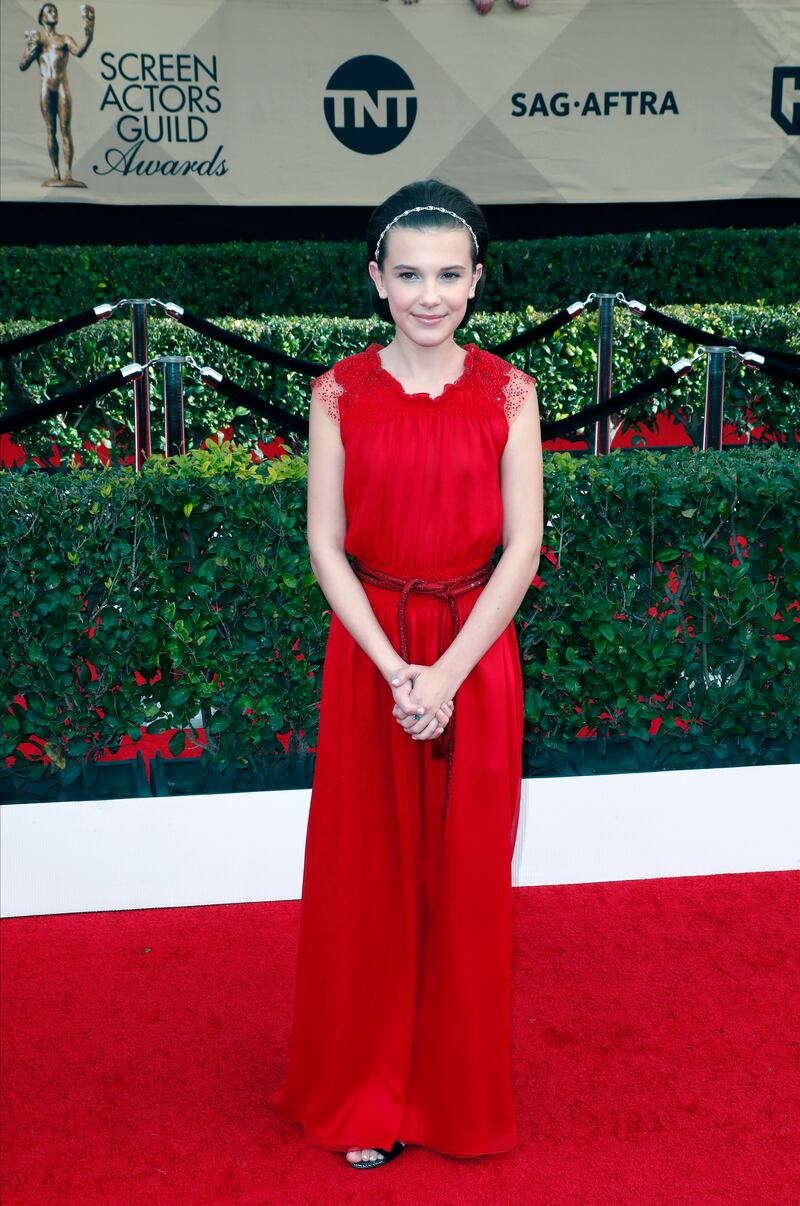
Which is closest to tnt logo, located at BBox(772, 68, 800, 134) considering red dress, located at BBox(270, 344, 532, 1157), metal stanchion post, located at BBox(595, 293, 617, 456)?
metal stanchion post, located at BBox(595, 293, 617, 456)

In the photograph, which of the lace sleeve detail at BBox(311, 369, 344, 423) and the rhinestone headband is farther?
the lace sleeve detail at BBox(311, 369, 344, 423)

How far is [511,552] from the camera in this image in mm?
2355

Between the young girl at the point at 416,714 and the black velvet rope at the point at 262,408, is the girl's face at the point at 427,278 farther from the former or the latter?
the black velvet rope at the point at 262,408

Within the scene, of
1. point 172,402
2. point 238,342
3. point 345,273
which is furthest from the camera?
point 345,273

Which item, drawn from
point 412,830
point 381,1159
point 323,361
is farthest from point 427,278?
point 323,361

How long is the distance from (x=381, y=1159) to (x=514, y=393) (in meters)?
1.59

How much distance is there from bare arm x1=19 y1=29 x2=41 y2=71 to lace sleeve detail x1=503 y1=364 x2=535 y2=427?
31.2 ft

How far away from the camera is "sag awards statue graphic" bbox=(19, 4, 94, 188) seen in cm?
1029

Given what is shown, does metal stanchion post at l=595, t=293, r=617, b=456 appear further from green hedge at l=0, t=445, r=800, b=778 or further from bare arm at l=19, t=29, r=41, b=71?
bare arm at l=19, t=29, r=41, b=71

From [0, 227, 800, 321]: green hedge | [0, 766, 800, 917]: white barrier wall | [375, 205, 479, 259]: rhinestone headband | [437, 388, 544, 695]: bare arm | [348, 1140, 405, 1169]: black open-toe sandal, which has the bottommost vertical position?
[348, 1140, 405, 1169]: black open-toe sandal

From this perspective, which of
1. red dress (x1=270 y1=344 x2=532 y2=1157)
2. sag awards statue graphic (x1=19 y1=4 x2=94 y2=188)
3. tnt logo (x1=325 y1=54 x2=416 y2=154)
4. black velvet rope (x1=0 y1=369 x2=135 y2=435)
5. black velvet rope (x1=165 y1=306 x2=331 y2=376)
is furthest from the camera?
tnt logo (x1=325 y1=54 x2=416 y2=154)

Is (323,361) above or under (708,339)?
above

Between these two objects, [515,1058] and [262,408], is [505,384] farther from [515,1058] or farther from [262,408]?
[262,408]

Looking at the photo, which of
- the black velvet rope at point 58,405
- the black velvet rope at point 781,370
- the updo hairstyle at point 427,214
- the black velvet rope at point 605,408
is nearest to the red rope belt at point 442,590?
the updo hairstyle at point 427,214
